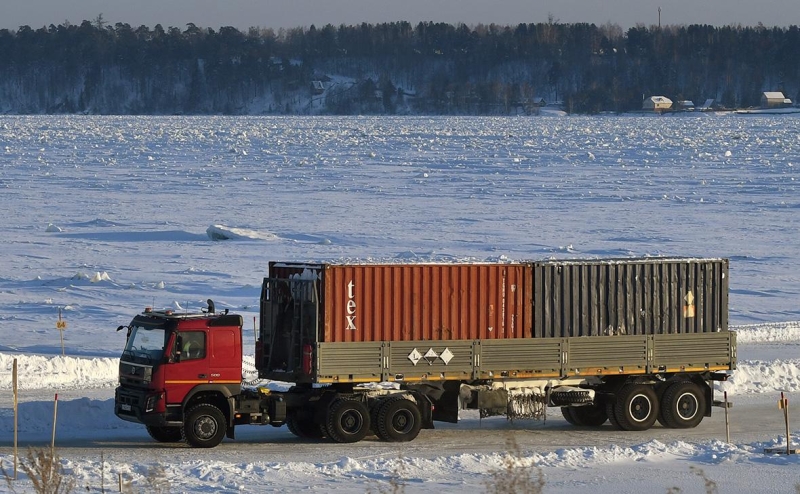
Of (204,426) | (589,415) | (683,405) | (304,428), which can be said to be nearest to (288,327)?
(304,428)

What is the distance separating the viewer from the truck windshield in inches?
635

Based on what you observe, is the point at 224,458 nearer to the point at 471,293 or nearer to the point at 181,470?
the point at 181,470

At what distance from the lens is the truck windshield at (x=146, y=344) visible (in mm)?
16125

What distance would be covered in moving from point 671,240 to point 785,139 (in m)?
65.9

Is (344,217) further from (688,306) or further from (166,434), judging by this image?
(166,434)

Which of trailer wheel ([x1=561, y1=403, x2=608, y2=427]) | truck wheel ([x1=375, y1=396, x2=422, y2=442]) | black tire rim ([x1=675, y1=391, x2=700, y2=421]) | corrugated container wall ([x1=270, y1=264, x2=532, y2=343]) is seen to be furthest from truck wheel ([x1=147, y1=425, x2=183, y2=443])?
black tire rim ([x1=675, y1=391, x2=700, y2=421])

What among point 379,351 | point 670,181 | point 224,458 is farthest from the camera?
point 670,181

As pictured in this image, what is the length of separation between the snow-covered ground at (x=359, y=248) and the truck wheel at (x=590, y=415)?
520mm

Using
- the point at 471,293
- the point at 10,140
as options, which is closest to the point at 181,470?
the point at 471,293

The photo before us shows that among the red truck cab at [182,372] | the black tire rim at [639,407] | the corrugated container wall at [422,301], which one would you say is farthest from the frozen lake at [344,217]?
the black tire rim at [639,407]

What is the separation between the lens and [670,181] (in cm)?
5709

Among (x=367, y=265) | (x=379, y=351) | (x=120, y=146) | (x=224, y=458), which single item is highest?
(x=120, y=146)

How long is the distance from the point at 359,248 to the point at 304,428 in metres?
18.0

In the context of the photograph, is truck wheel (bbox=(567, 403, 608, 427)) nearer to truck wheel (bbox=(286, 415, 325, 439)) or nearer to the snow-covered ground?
the snow-covered ground
